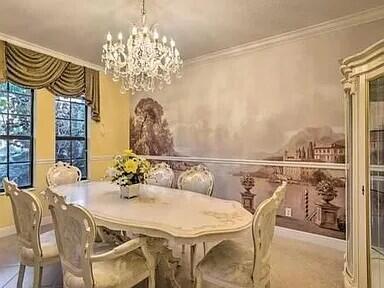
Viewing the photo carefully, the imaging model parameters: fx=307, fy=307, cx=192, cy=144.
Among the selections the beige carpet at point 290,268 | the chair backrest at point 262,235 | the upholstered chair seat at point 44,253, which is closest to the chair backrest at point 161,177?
the beige carpet at point 290,268

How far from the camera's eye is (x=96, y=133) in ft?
18.1

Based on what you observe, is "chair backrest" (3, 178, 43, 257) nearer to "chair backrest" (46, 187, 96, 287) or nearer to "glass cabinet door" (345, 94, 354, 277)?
"chair backrest" (46, 187, 96, 287)

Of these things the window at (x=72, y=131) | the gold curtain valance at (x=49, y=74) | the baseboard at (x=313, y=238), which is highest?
the gold curtain valance at (x=49, y=74)

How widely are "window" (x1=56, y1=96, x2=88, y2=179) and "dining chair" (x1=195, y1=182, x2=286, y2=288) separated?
3702 mm

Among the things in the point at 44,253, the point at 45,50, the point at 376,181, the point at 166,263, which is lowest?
the point at 166,263

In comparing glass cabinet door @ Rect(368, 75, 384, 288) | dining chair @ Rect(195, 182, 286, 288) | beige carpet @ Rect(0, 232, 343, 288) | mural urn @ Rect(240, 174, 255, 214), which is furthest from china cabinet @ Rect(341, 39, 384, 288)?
mural urn @ Rect(240, 174, 255, 214)

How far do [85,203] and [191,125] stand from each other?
2.88 m

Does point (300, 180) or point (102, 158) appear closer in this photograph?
point (300, 180)

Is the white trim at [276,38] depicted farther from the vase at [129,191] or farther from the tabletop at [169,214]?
the vase at [129,191]

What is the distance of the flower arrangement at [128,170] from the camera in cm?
280

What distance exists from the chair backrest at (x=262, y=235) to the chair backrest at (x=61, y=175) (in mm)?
2874

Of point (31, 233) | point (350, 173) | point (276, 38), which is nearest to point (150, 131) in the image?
point (276, 38)

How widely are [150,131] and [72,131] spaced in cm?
138

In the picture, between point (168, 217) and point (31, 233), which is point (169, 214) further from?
point (31, 233)
